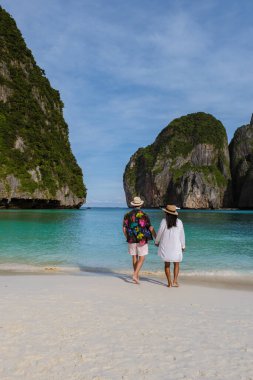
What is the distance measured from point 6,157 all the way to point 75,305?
5803cm

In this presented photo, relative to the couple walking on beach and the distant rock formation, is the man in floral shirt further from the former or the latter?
the distant rock formation

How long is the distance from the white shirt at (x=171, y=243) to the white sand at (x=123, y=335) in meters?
0.90

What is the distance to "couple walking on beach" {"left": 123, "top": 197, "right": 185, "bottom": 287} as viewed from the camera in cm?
712

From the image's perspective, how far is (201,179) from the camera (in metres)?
127

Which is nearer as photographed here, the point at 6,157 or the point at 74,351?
the point at 74,351

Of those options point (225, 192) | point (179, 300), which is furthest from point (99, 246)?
point (225, 192)

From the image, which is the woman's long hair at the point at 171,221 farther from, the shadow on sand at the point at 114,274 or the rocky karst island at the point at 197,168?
the rocky karst island at the point at 197,168

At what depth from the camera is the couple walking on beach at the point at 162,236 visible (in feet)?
23.4

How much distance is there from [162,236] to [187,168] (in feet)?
444

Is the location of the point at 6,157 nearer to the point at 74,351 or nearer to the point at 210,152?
the point at 74,351

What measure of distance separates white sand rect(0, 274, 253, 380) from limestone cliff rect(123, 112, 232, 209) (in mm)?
119478

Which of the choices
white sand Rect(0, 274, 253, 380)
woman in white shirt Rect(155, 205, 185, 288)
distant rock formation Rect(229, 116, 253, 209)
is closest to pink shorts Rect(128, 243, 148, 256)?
woman in white shirt Rect(155, 205, 185, 288)

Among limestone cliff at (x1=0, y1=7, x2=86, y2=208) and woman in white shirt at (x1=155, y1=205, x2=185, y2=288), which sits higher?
limestone cliff at (x1=0, y1=7, x2=86, y2=208)

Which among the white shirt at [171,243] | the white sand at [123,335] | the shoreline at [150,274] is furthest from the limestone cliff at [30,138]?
the white sand at [123,335]
